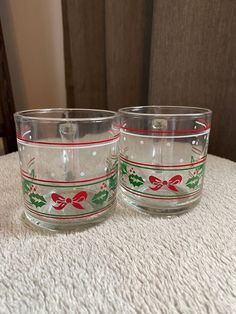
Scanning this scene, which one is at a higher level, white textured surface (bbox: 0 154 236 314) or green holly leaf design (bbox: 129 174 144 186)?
green holly leaf design (bbox: 129 174 144 186)

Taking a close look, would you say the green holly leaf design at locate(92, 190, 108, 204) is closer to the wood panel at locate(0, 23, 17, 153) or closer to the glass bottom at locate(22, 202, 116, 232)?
the glass bottom at locate(22, 202, 116, 232)

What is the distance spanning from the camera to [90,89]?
1039mm

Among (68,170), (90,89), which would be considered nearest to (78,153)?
(68,170)

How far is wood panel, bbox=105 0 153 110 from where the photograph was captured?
860 millimetres

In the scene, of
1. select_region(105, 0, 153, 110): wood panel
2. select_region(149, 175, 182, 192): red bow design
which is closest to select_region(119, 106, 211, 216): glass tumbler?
select_region(149, 175, 182, 192): red bow design

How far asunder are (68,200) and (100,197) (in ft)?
0.15

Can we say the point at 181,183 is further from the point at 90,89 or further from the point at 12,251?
the point at 90,89

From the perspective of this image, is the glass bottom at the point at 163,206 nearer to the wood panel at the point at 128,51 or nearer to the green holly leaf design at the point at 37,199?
the green holly leaf design at the point at 37,199

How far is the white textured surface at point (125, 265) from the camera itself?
10.0 inches

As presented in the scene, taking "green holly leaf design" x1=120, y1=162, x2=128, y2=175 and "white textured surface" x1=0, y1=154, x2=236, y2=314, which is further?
"green holly leaf design" x1=120, y1=162, x2=128, y2=175

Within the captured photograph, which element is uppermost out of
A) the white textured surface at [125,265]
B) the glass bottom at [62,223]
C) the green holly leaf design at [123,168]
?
the green holly leaf design at [123,168]

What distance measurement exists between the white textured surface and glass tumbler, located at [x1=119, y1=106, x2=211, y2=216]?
0.03 metres

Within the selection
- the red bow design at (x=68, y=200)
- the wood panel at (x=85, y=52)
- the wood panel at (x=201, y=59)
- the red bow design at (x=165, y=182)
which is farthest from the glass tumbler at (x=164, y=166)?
the wood panel at (x=85, y=52)

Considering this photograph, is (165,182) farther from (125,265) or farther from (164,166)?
(125,265)
